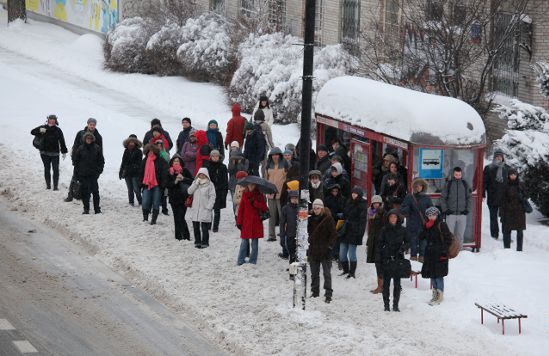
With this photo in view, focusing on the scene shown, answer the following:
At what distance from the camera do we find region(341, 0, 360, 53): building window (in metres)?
32.1

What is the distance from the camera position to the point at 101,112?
98.0 feet

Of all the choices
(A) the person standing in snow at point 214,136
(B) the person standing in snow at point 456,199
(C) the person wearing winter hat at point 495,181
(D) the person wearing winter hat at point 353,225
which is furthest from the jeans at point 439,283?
(A) the person standing in snow at point 214,136

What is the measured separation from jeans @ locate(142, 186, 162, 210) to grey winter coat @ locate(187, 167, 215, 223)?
1.64 meters

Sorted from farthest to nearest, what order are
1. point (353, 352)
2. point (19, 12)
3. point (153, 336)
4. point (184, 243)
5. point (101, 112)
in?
1. point (19, 12)
2. point (101, 112)
3. point (184, 243)
4. point (153, 336)
5. point (353, 352)

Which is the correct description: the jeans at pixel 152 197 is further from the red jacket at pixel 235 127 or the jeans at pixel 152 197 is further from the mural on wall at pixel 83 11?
the mural on wall at pixel 83 11

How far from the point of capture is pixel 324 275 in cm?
1555

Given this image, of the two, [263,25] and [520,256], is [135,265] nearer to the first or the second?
[520,256]

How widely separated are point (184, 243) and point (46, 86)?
16.6m

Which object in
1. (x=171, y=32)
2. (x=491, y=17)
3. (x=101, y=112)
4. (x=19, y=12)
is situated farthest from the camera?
(x=19, y=12)

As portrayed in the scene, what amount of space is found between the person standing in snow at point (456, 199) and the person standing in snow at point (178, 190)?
4128 millimetres

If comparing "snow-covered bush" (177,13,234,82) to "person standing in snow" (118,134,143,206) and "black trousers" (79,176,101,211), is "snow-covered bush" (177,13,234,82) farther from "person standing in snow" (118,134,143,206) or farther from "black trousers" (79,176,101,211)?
"black trousers" (79,176,101,211)

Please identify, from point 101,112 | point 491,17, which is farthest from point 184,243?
point 101,112

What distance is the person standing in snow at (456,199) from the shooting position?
57.5 feet

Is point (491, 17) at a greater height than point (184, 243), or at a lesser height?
greater
